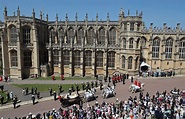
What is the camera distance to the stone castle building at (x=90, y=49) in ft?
139

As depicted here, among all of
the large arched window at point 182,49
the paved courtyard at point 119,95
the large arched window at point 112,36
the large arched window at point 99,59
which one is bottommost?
the paved courtyard at point 119,95

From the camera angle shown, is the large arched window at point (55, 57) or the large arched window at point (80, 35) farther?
the large arched window at point (80, 35)

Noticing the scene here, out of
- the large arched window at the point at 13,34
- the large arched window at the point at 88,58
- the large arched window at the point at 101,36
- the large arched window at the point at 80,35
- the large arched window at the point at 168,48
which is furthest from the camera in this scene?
the large arched window at the point at 80,35

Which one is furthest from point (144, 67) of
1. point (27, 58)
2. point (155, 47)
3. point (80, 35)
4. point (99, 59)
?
point (27, 58)

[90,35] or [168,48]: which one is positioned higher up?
[90,35]

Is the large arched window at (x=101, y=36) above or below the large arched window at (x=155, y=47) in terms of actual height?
above

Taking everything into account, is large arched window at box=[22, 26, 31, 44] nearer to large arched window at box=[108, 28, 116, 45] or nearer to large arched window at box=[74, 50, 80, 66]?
large arched window at box=[74, 50, 80, 66]

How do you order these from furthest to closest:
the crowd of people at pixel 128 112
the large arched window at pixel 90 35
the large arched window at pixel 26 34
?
1. the large arched window at pixel 90 35
2. the large arched window at pixel 26 34
3. the crowd of people at pixel 128 112

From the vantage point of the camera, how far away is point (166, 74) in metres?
39.0

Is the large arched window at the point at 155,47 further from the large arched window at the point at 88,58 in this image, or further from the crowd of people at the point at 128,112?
the crowd of people at the point at 128,112

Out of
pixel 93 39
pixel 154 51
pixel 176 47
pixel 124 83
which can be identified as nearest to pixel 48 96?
pixel 124 83

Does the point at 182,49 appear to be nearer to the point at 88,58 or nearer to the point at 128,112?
the point at 88,58

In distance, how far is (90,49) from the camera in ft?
147

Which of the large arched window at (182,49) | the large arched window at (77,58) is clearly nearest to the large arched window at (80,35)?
the large arched window at (77,58)
